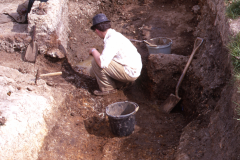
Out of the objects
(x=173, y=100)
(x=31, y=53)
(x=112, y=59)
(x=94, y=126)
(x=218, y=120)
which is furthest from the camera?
(x=31, y=53)

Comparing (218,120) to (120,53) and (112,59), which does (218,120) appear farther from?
(112,59)

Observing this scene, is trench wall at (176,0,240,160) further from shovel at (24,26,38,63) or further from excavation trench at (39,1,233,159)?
shovel at (24,26,38,63)

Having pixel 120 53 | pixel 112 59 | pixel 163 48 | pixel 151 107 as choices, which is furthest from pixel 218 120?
pixel 163 48

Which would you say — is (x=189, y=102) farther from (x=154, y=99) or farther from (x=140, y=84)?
(x=140, y=84)

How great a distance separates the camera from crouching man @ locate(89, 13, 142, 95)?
3680mm

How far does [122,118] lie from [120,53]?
3.64 feet

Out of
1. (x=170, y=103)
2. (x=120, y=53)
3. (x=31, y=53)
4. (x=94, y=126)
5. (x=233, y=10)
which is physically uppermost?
(x=233, y=10)

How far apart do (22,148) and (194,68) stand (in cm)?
284

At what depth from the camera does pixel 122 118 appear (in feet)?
11.0

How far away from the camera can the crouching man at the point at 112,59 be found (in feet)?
12.1

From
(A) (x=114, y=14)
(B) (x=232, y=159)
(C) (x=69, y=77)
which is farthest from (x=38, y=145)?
(A) (x=114, y=14)

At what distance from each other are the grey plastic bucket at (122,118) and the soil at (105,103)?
5.5 inches

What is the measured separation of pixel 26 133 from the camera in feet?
9.64

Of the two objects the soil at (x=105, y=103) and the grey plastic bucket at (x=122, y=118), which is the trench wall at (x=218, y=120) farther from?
the grey plastic bucket at (x=122, y=118)
